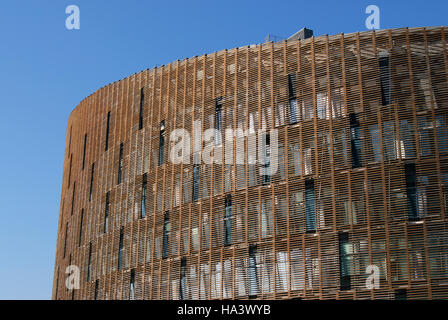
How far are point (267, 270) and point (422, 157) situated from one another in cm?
1146

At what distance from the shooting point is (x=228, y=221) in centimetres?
4328

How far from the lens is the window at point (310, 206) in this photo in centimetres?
3994

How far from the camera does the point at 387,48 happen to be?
135ft

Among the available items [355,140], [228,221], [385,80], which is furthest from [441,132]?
[228,221]

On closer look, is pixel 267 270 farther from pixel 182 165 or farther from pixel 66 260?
pixel 66 260

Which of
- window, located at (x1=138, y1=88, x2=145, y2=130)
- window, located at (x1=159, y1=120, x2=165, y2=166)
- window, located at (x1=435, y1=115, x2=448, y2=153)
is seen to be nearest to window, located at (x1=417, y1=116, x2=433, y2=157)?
window, located at (x1=435, y1=115, x2=448, y2=153)

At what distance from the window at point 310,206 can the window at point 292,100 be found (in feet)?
14.5

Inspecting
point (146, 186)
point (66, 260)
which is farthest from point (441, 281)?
point (66, 260)

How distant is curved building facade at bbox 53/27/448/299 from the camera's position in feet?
125

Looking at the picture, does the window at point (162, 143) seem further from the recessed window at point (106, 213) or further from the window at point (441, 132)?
the window at point (441, 132)

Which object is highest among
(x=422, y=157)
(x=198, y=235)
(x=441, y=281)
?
(x=422, y=157)

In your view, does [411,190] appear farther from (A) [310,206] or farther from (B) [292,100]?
(B) [292,100]

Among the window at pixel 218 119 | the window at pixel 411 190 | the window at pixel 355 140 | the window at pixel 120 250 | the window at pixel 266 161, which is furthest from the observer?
the window at pixel 120 250

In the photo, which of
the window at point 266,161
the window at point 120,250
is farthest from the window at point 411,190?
the window at point 120,250
